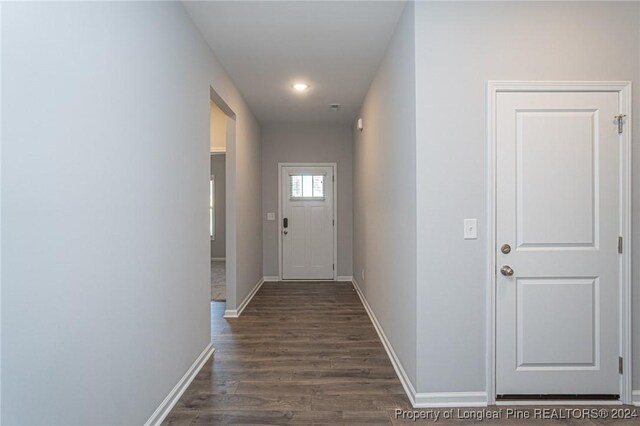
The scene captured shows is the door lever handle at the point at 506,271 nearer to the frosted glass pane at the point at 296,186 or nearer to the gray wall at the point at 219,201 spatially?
the frosted glass pane at the point at 296,186

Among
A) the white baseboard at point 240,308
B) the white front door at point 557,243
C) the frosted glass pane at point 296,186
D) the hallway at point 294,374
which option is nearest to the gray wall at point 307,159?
the frosted glass pane at point 296,186

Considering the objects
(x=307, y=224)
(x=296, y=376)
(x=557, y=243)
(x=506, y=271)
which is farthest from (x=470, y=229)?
(x=307, y=224)

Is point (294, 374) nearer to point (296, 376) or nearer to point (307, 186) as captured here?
point (296, 376)

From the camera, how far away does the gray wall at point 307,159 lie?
224 inches

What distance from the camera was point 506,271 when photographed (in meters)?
2.08

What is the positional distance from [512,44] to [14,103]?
247 cm

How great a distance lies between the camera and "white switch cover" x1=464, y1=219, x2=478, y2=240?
208 cm

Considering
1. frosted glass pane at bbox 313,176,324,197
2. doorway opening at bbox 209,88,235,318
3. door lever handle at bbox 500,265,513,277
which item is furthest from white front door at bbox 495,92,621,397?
frosted glass pane at bbox 313,176,324,197

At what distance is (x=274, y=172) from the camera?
18.8ft

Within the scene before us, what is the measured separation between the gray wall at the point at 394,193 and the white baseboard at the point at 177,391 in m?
1.51

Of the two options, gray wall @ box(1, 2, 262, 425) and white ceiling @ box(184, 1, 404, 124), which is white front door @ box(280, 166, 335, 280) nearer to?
white ceiling @ box(184, 1, 404, 124)

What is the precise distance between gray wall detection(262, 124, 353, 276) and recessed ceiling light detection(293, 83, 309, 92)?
1761mm

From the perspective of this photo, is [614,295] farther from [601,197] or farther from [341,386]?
[341,386]

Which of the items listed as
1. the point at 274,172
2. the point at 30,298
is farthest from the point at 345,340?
the point at 274,172
